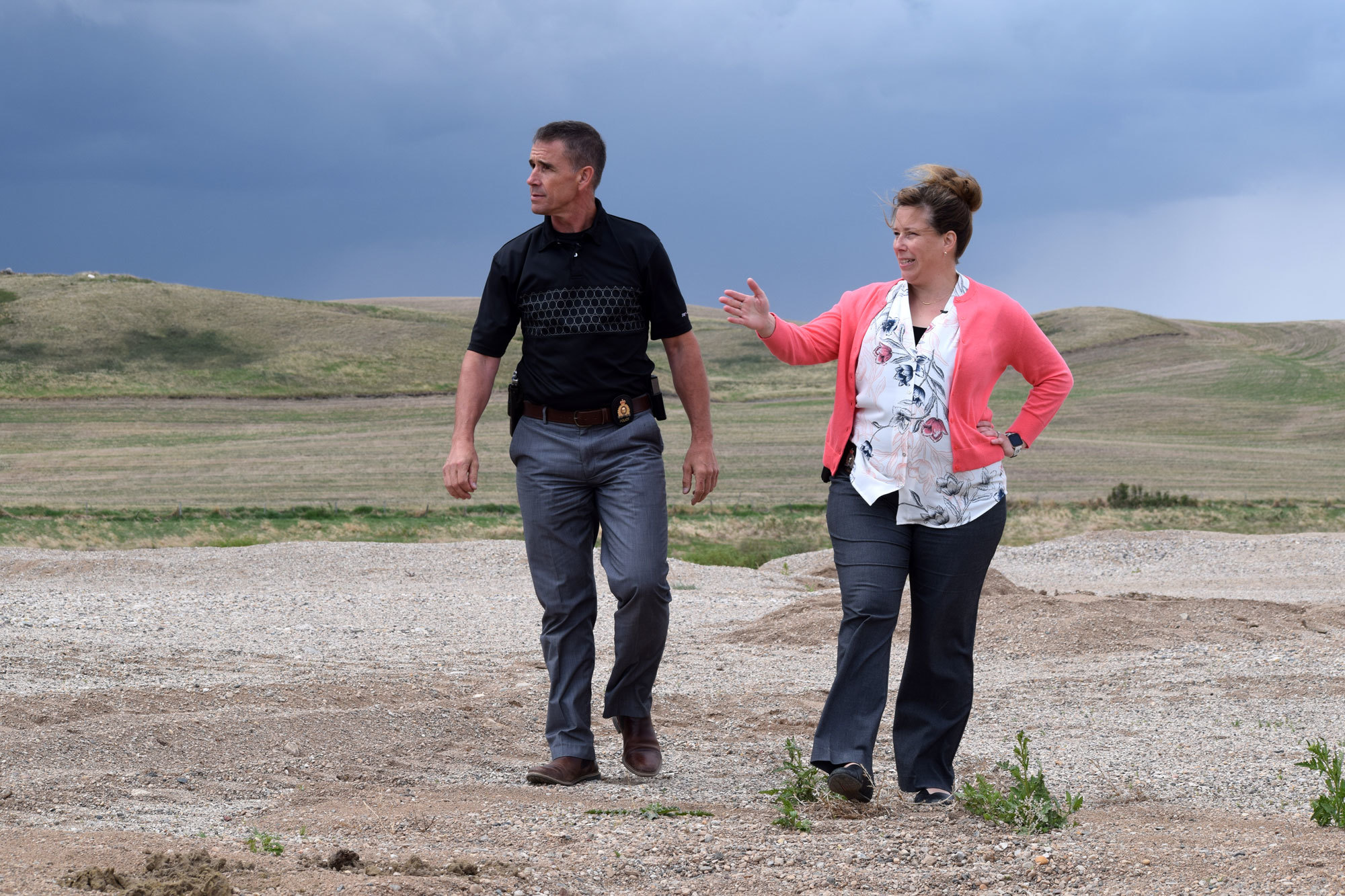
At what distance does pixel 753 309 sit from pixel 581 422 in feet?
2.87

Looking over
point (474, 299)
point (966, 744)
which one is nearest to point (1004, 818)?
point (966, 744)

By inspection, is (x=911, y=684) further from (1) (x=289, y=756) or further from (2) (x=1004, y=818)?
(1) (x=289, y=756)

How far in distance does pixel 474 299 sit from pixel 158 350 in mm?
56579

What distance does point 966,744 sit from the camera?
632 centimetres

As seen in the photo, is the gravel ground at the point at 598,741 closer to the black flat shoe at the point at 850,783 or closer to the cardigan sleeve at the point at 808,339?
the black flat shoe at the point at 850,783

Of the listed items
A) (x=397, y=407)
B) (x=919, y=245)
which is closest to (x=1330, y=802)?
(x=919, y=245)

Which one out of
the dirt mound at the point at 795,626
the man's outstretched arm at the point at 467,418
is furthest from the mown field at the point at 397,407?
the man's outstretched arm at the point at 467,418

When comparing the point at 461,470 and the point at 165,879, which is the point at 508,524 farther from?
the point at 165,879

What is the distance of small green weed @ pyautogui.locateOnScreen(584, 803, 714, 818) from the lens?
14.2 ft

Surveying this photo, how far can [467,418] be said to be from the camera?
519 centimetres

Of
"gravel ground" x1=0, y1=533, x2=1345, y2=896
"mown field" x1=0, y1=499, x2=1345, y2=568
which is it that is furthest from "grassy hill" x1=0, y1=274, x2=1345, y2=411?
"gravel ground" x1=0, y1=533, x2=1345, y2=896

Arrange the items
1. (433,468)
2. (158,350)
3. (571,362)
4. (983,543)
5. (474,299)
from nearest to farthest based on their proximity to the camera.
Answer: (983,543) → (571,362) → (433,468) → (158,350) → (474,299)

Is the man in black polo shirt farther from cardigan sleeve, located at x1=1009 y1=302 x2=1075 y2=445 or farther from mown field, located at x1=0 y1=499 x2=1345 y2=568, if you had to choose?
mown field, located at x1=0 y1=499 x2=1345 y2=568

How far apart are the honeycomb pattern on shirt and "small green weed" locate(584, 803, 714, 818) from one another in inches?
72.1
